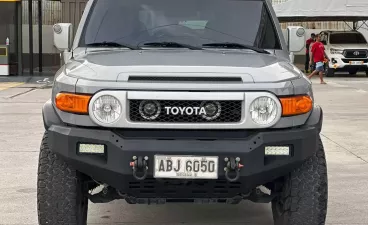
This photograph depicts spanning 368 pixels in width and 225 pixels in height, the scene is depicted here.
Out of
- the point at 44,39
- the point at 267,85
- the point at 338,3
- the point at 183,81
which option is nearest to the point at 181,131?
the point at 183,81

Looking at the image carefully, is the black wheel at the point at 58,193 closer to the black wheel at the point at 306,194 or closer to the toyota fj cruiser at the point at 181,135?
the toyota fj cruiser at the point at 181,135

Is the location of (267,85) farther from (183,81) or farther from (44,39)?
(44,39)

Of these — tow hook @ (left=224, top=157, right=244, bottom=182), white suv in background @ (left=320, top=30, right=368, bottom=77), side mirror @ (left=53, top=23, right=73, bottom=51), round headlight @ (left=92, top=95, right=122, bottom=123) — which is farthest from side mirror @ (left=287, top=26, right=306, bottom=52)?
white suv in background @ (left=320, top=30, right=368, bottom=77)

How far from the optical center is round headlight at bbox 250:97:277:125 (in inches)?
162

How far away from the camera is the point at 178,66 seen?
4.26 meters

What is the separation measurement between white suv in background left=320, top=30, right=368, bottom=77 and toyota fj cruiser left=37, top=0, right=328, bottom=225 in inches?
795

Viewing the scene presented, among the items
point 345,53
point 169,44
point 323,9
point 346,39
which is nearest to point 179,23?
point 169,44

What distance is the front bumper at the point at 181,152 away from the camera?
4.05 meters

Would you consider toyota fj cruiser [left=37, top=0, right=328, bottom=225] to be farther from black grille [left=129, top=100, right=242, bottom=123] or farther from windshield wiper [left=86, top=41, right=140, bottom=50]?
windshield wiper [left=86, top=41, right=140, bottom=50]

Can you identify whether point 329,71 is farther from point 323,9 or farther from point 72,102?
point 72,102

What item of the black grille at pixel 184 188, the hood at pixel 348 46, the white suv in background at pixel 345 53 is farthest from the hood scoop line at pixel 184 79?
the hood at pixel 348 46

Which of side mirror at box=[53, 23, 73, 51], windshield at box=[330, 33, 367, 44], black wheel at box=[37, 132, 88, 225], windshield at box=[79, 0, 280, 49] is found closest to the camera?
black wheel at box=[37, 132, 88, 225]

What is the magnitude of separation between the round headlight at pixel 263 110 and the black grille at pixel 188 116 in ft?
0.28

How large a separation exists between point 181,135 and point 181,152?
13 cm
